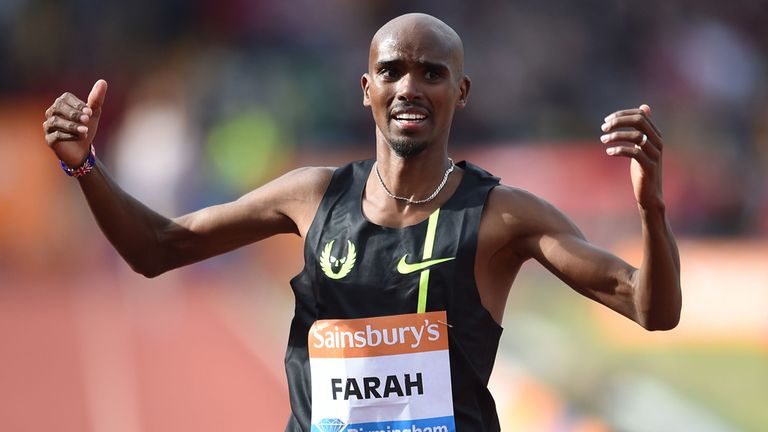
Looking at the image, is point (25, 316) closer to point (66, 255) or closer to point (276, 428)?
point (66, 255)

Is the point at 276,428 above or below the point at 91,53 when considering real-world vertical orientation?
below

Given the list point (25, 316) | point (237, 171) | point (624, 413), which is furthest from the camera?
point (237, 171)

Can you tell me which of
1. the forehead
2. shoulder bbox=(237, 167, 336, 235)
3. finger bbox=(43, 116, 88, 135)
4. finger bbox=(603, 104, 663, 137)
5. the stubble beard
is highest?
the forehead

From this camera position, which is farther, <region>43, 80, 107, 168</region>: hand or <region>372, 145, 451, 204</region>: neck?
<region>372, 145, 451, 204</region>: neck

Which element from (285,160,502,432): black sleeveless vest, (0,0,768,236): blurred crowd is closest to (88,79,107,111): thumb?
(285,160,502,432): black sleeveless vest

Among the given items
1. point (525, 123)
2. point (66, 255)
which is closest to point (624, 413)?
point (525, 123)

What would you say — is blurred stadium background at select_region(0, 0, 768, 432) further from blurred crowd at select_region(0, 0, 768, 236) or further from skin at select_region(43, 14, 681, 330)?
skin at select_region(43, 14, 681, 330)

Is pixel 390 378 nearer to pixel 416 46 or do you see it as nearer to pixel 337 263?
pixel 337 263

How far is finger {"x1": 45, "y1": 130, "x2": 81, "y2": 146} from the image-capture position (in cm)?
372

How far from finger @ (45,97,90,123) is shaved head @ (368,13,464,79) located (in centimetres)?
85

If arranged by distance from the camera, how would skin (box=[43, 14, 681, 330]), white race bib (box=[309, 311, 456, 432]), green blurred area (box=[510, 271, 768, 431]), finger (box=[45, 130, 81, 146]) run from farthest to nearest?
green blurred area (box=[510, 271, 768, 431])
finger (box=[45, 130, 81, 146])
white race bib (box=[309, 311, 456, 432])
skin (box=[43, 14, 681, 330])

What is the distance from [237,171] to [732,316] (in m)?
7.77

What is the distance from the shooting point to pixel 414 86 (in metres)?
3.69

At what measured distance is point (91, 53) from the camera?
1862cm
